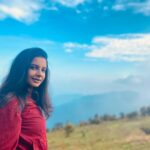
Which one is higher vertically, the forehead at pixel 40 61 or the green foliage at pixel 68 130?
the forehead at pixel 40 61

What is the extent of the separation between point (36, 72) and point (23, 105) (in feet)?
1.41

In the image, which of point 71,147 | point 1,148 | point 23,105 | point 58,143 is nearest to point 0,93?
point 23,105

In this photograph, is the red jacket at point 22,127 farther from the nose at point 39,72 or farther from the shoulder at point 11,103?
the nose at point 39,72

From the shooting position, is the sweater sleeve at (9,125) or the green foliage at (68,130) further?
→ the green foliage at (68,130)

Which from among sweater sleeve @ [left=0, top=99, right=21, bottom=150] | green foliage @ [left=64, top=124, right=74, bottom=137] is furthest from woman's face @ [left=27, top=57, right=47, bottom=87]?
green foliage @ [left=64, top=124, right=74, bottom=137]

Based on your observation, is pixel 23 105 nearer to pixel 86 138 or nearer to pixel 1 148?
pixel 1 148

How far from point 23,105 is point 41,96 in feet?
1.77

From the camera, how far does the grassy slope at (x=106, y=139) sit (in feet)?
64.7

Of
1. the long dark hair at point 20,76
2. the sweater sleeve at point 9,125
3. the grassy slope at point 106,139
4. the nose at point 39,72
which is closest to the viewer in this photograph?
the sweater sleeve at point 9,125

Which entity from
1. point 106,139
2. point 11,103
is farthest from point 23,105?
point 106,139

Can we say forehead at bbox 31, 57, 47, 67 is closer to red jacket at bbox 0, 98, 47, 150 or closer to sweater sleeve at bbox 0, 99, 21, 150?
red jacket at bbox 0, 98, 47, 150

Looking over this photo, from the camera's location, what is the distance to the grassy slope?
19.7 meters

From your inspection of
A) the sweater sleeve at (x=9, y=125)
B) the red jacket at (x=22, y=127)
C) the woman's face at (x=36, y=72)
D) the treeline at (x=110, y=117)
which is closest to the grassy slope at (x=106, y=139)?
the treeline at (x=110, y=117)

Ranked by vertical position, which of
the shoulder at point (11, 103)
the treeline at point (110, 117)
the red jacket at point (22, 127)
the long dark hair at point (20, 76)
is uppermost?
the long dark hair at point (20, 76)
